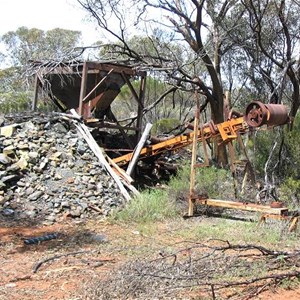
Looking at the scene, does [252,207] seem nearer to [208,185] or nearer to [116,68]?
[208,185]

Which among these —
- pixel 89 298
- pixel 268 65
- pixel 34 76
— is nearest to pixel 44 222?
pixel 89 298

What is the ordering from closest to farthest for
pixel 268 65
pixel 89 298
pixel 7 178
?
pixel 89 298 < pixel 7 178 < pixel 268 65

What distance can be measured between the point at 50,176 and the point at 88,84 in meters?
3.75

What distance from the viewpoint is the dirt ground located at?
490cm

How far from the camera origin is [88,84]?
12.6 m

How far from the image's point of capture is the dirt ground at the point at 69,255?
4.90 meters

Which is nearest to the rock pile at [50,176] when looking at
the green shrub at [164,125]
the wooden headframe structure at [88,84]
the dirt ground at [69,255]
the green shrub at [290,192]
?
the dirt ground at [69,255]

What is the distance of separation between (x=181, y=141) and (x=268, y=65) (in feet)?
31.8

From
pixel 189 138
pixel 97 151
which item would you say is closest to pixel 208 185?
pixel 189 138

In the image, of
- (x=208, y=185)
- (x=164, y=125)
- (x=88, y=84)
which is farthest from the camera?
(x=164, y=125)

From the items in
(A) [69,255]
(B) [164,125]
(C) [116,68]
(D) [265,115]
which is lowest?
(A) [69,255]

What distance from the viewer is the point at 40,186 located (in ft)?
30.7

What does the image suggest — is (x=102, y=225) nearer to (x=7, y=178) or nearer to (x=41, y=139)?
(x=7, y=178)

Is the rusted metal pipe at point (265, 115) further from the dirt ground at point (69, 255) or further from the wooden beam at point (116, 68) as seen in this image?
the wooden beam at point (116, 68)
